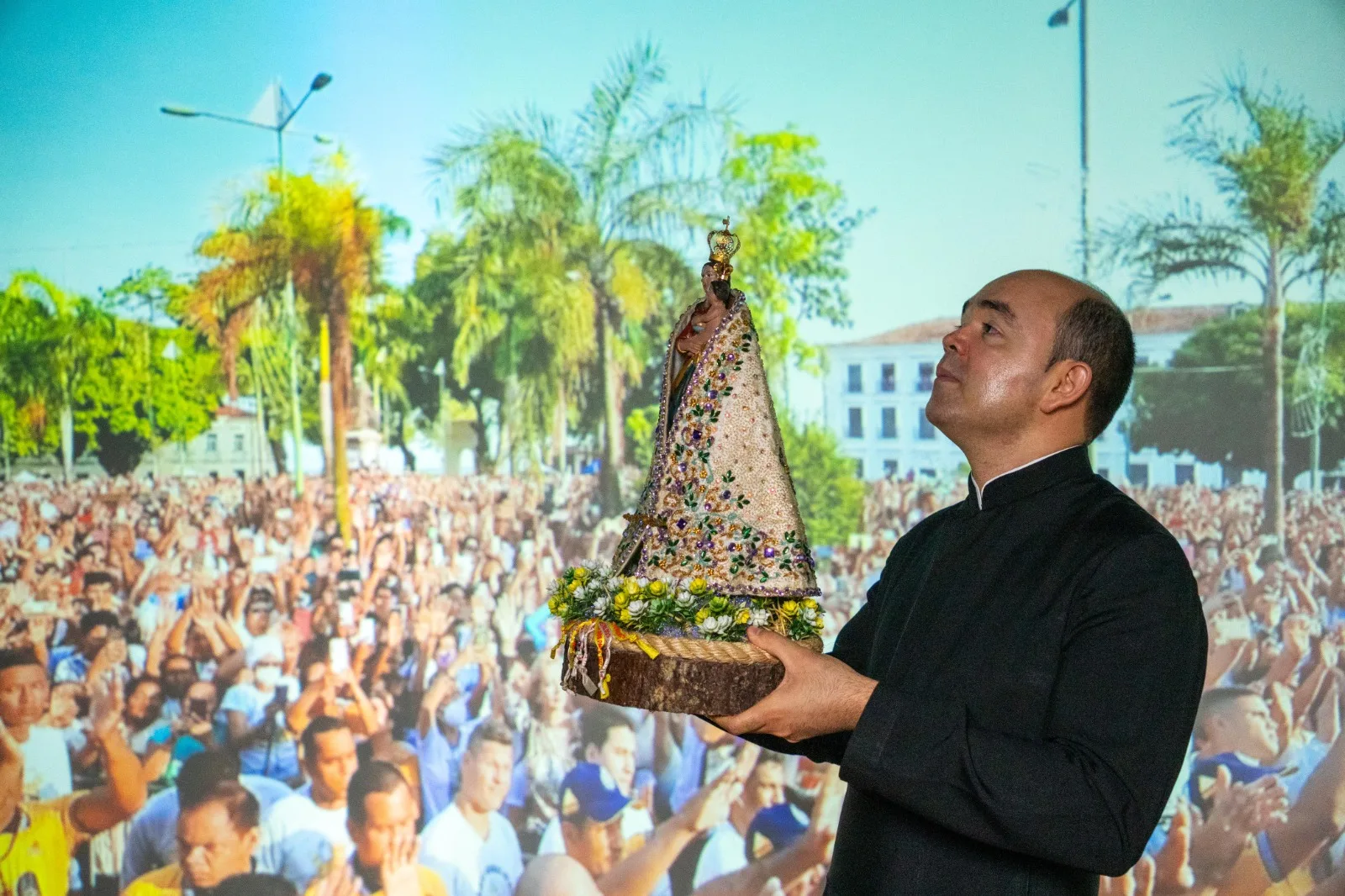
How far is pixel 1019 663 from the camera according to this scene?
1998 mm

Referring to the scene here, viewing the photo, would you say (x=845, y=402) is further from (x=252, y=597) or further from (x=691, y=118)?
(x=252, y=597)

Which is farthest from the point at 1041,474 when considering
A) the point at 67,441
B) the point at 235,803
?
the point at 67,441

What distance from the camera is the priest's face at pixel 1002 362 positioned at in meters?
2.13

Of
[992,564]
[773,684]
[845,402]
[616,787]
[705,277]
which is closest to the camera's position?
[773,684]

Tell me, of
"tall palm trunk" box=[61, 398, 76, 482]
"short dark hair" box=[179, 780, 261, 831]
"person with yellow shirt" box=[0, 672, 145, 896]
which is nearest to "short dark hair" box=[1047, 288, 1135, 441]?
"short dark hair" box=[179, 780, 261, 831]

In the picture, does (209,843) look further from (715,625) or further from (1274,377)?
→ (1274,377)

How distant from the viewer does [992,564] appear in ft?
7.07

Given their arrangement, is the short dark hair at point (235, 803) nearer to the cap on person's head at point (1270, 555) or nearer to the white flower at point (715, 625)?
the white flower at point (715, 625)

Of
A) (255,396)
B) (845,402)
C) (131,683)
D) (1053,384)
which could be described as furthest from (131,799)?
(1053,384)

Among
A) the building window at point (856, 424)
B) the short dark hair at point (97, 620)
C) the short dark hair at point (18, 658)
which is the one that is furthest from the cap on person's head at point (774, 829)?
the short dark hair at point (18, 658)

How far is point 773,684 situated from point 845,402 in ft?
16.0

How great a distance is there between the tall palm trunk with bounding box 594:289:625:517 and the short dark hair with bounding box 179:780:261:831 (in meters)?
2.31

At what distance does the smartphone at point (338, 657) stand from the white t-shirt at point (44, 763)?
1.46 meters

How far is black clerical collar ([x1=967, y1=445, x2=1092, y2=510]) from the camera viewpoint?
2186 mm
